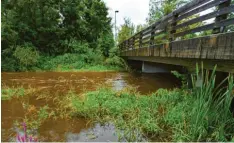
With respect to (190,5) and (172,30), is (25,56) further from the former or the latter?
(190,5)

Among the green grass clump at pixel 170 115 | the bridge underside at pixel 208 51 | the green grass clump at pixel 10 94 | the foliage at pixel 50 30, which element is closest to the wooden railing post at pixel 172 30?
the bridge underside at pixel 208 51

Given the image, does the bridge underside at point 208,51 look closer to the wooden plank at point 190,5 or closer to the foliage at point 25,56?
the wooden plank at point 190,5

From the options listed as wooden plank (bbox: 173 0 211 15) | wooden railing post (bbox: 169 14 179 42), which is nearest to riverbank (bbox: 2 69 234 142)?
wooden railing post (bbox: 169 14 179 42)

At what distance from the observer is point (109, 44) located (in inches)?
625

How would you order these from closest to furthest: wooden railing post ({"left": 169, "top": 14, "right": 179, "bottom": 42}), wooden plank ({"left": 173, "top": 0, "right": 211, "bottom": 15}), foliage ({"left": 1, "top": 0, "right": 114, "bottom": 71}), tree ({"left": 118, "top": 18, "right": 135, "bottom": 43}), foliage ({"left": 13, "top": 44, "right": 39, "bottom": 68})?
wooden plank ({"left": 173, "top": 0, "right": 211, "bottom": 15}), wooden railing post ({"left": 169, "top": 14, "right": 179, "bottom": 42}), foliage ({"left": 13, "top": 44, "right": 39, "bottom": 68}), foliage ({"left": 1, "top": 0, "right": 114, "bottom": 71}), tree ({"left": 118, "top": 18, "right": 135, "bottom": 43})

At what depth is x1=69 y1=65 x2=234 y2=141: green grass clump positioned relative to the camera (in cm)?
277

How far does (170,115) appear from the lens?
351cm

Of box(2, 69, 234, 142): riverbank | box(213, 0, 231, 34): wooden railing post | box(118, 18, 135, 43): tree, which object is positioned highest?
box(118, 18, 135, 43): tree

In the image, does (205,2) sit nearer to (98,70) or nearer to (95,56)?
(98,70)

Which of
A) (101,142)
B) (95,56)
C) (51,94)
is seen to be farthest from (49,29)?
(101,142)

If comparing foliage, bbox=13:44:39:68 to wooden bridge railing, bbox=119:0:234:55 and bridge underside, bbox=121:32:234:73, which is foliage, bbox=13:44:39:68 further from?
bridge underside, bbox=121:32:234:73

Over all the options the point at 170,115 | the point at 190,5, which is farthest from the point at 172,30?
the point at 170,115

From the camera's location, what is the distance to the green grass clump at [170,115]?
9.09 ft

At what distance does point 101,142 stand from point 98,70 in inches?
424
